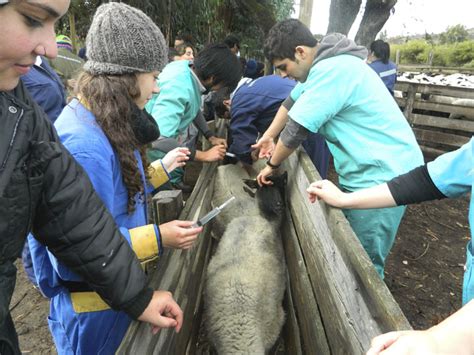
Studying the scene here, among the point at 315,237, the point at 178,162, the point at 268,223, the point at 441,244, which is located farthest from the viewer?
the point at 441,244

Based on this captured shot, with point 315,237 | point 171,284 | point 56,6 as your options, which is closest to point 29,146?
point 56,6

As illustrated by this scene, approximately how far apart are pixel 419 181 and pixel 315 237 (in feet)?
2.02

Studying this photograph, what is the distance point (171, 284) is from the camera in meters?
1.49

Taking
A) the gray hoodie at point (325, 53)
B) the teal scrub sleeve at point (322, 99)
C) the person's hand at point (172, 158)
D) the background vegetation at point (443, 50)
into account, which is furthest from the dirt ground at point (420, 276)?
the background vegetation at point (443, 50)

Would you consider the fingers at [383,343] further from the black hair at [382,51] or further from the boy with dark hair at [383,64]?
the black hair at [382,51]

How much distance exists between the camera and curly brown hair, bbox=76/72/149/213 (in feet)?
4.07

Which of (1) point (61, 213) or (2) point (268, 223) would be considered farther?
(2) point (268, 223)

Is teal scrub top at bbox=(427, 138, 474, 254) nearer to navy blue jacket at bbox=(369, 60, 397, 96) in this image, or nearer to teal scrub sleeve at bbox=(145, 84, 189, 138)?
teal scrub sleeve at bbox=(145, 84, 189, 138)

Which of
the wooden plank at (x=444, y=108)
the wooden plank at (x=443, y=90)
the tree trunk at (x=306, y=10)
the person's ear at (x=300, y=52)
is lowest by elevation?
the wooden plank at (x=444, y=108)

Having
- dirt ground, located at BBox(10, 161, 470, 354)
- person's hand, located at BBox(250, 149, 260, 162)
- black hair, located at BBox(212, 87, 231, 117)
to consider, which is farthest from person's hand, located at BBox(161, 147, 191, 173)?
black hair, located at BBox(212, 87, 231, 117)

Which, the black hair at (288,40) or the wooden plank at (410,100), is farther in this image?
the wooden plank at (410,100)

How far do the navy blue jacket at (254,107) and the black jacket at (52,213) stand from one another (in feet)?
8.09

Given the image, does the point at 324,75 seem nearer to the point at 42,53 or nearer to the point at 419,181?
the point at 419,181

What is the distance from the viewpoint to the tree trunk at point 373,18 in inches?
275
